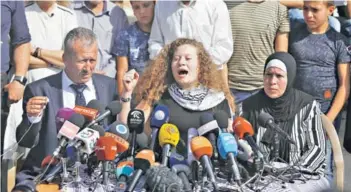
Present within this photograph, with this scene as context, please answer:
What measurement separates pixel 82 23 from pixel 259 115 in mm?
1869

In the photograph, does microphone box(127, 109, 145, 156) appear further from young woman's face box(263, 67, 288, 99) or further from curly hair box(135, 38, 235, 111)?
young woman's face box(263, 67, 288, 99)

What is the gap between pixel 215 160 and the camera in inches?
149

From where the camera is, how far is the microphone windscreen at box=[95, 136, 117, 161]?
11.7 ft

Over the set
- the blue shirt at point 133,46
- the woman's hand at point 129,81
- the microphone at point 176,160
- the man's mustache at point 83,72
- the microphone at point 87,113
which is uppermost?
the blue shirt at point 133,46

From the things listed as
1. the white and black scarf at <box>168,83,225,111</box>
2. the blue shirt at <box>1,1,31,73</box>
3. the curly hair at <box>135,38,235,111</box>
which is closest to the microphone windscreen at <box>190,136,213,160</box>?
the white and black scarf at <box>168,83,225,111</box>

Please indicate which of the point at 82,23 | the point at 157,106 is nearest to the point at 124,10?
the point at 82,23

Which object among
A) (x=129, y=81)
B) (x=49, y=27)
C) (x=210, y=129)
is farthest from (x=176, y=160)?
(x=49, y=27)

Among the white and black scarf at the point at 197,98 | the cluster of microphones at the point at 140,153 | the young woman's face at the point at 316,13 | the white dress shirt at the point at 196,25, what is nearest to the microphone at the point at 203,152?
the cluster of microphones at the point at 140,153

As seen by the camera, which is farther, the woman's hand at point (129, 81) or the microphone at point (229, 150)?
the woman's hand at point (129, 81)

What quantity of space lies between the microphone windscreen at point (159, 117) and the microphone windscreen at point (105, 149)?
541mm

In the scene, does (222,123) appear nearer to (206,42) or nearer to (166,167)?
(166,167)

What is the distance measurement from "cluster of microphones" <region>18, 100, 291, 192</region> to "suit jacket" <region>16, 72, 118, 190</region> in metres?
0.40

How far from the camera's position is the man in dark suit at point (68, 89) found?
4.31 meters

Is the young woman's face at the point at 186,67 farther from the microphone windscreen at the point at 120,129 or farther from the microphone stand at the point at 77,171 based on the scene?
the microphone stand at the point at 77,171
